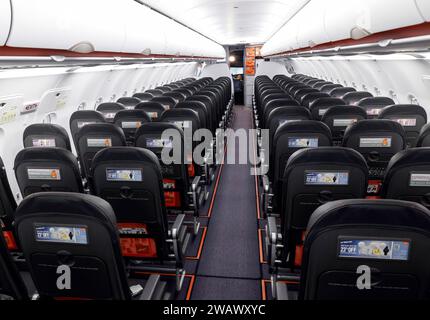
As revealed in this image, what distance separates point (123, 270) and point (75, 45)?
2.23 metres

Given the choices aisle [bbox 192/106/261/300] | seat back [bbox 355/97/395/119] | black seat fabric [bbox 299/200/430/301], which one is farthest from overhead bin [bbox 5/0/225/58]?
seat back [bbox 355/97/395/119]

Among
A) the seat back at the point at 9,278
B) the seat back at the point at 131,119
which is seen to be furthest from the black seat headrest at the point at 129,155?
the seat back at the point at 131,119

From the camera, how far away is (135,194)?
8.96ft

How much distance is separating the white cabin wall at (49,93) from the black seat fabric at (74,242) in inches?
127

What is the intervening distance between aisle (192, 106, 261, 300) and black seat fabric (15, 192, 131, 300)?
4.89ft

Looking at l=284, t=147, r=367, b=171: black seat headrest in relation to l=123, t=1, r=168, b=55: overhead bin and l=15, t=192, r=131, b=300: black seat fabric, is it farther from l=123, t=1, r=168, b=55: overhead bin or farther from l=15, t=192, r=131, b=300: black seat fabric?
l=123, t=1, r=168, b=55: overhead bin

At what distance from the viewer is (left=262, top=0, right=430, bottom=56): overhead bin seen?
2123mm

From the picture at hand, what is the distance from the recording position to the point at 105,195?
2.77 meters

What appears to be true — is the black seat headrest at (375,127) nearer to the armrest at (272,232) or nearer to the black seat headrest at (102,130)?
the armrest at (272,232)

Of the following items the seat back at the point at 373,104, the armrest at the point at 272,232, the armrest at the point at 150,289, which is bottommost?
the armrest at the point at 150,289

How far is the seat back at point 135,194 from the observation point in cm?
258

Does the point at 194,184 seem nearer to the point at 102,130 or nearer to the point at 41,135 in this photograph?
the point at 102,130

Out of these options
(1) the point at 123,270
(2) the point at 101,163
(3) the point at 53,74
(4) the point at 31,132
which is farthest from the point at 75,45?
(3) the point at 53,74
